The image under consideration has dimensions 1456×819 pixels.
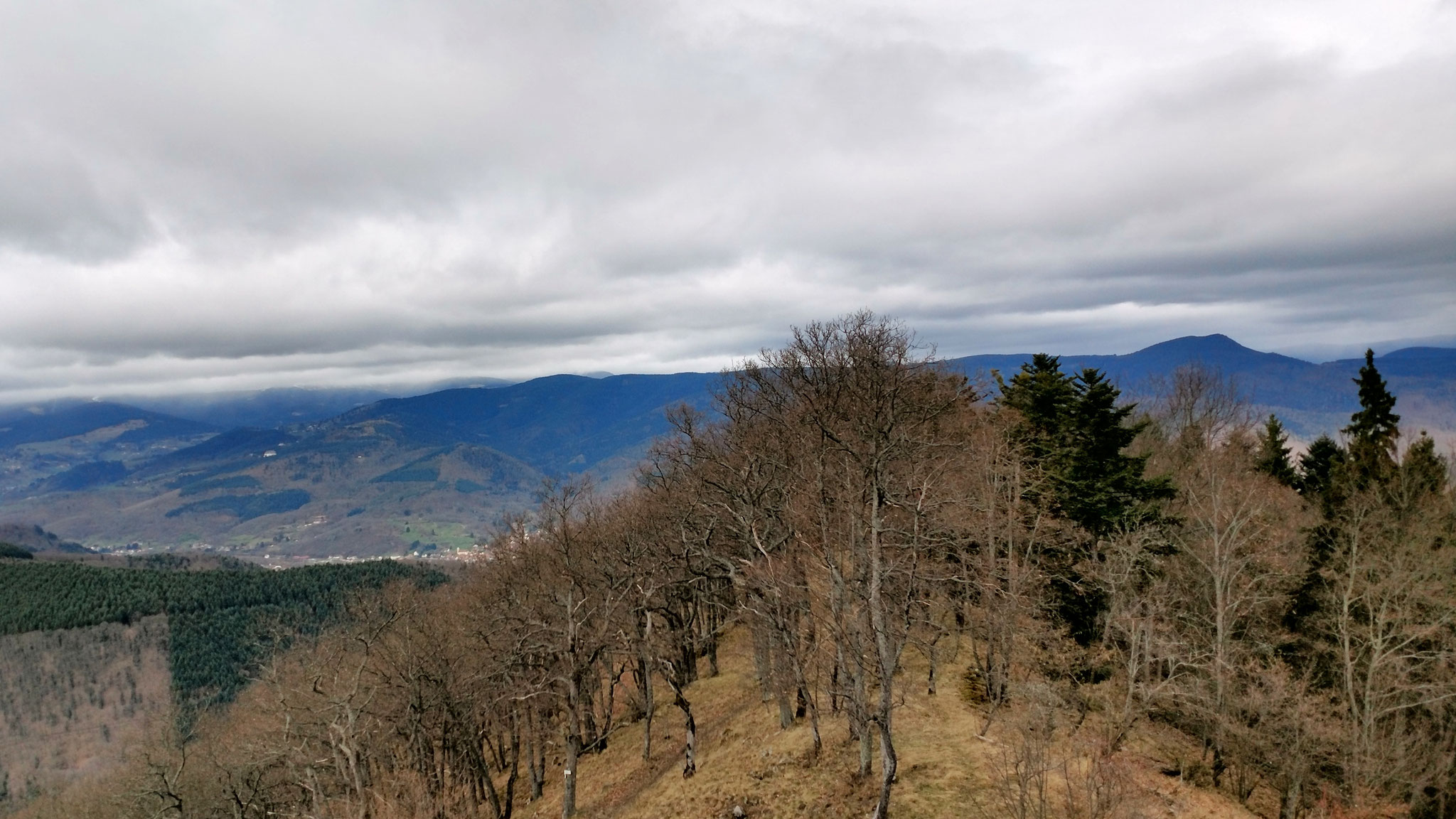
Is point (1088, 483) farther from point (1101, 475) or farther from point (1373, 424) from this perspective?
point (1373, 424)

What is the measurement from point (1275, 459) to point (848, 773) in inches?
2109

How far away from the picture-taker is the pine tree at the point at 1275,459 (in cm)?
5538

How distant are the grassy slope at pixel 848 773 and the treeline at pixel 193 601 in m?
143

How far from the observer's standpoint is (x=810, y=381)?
109 ft

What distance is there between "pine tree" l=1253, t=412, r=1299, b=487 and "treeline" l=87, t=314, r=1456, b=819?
339 inches

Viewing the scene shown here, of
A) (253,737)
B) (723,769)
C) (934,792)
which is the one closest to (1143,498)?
(934,792)

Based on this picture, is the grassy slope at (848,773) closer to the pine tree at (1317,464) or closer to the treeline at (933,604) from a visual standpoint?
the treeline at (933,604)

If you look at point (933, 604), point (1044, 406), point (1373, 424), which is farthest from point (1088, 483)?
point (1373, 424)

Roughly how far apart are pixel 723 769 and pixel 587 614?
928cm

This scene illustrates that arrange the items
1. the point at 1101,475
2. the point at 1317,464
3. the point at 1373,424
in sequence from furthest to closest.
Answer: the point at 1317,464
the point at 1373,424
the point at 1101,475

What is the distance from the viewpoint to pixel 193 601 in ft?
581

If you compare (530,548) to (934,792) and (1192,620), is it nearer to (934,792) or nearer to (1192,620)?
(934,792)

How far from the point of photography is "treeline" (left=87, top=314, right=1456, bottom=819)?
25.7 metres

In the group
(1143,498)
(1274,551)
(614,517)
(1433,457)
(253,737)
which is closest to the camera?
(1274,551)
